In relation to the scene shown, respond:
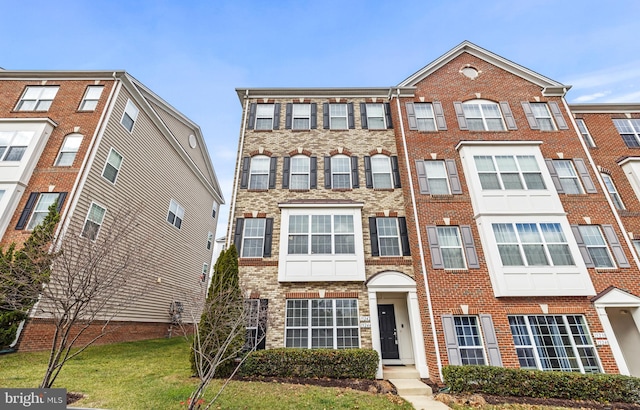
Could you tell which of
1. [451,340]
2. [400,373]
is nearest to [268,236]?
[400,373]

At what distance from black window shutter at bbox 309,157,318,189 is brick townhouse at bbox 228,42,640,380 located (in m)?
0.07

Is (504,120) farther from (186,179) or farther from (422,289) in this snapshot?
(186,179)

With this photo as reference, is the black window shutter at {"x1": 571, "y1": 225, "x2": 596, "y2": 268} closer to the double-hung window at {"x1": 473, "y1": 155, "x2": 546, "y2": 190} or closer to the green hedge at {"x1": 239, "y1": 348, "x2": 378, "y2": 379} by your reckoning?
the double-hung window at {"x1": 473, "y1": 155, "x2": 546, "y2": 190}

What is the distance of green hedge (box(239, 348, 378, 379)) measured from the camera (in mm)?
9594

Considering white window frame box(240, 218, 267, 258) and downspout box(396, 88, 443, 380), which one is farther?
white window frame box(240, 218, 267, 258)

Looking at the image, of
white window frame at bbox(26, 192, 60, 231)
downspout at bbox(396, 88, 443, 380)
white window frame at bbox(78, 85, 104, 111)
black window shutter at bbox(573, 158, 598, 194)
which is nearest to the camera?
downspout at bbox(396, 88, 443, 380)

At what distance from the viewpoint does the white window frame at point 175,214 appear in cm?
1853

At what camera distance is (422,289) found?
11.3 metres

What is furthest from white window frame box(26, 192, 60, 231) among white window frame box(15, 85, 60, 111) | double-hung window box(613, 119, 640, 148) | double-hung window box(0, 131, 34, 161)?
double-hung window box(613, 119, 640, 148)

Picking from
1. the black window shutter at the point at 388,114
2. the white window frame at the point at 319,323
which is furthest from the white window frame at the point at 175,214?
the black window shutter at the point at 388,114

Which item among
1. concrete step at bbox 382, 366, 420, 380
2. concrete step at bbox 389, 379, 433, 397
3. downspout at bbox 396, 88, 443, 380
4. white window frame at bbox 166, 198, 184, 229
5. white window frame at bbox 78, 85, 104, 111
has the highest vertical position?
white window frame at bbox 78, 85, 104, 111

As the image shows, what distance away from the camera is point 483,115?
14531 mm

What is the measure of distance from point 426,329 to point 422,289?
1488 millimetres

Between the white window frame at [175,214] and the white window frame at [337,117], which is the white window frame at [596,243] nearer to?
the white window frame at [337,117]
